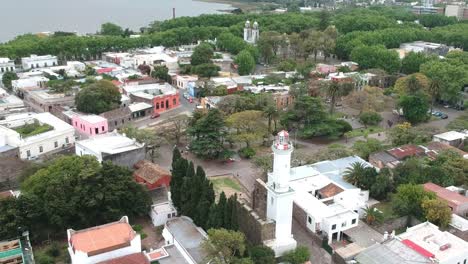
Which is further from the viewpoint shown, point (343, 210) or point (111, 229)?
point (343, 210)

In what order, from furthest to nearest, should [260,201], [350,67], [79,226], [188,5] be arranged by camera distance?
[188,5]
[350,67]
[260,201]
[79,226]

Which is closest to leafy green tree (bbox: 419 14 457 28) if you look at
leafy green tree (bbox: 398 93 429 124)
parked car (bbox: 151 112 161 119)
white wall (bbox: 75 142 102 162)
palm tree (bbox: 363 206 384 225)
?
leafy green tree (bbox: 398 93 429 124)

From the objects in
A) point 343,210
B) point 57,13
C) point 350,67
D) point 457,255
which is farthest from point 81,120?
point 57,13

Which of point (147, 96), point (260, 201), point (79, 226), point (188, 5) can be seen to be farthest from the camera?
point (188, 5)

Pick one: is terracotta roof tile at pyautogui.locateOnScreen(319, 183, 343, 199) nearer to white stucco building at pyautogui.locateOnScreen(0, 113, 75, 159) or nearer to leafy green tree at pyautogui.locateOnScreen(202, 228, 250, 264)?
leafy green tree at pyautogui.locateOnScreen(202, 228, 250, 264)

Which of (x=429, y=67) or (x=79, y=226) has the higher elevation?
(x=429, y=67)

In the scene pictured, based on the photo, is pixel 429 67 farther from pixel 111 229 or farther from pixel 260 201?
pixel 111 229
